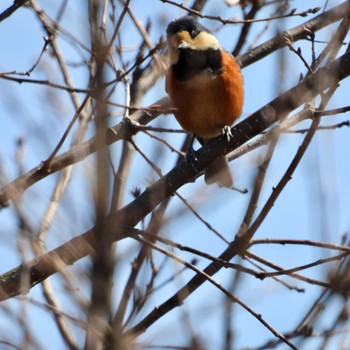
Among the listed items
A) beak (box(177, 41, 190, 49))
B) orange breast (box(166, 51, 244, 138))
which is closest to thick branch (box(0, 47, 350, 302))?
orange breast (box(166, 51, 244, 138))

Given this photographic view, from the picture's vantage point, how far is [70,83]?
5109 mm

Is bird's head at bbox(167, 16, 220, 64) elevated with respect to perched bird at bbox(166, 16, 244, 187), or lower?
elevated

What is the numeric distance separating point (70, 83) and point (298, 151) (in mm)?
2532

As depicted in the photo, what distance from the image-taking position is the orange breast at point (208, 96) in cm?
486

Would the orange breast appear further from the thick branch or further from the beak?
the thick branch

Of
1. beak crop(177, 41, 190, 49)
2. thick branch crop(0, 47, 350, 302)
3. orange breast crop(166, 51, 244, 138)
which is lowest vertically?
thick branch crop(0, 47, 350, 302)

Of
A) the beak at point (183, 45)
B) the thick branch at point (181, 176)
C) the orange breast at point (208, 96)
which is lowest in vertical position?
the thick branch at point (181, 176)

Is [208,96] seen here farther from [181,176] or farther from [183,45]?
[181,176]

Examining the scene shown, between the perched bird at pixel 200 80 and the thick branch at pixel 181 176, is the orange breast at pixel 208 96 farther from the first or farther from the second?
the thick branch at pixel 181 176

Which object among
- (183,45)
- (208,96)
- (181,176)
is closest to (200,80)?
(208,96)

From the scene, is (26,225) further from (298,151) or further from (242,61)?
(242,61)

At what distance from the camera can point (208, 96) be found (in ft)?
16.0

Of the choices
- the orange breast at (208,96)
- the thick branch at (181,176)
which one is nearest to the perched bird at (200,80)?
the orange breast at (208,96)

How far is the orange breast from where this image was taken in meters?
4.86
